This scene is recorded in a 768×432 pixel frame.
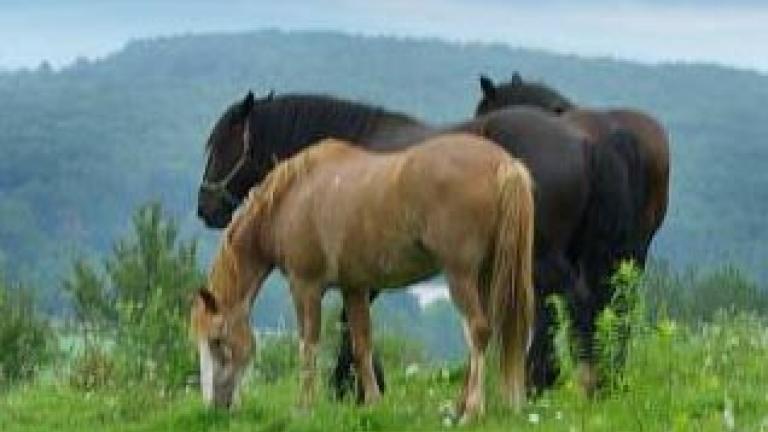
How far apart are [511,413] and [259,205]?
9.11 feet

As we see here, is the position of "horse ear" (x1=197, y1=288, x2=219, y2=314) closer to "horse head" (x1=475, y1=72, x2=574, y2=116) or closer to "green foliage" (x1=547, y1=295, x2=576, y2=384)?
"green foliage" (x1=547, y1=295, x2=576, y2=384)

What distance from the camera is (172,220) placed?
169 ft

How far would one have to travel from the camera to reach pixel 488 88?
15.2 metres

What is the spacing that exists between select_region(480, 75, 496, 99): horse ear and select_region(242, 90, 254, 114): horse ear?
9.22 feet

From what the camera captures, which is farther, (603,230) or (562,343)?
(562,343)

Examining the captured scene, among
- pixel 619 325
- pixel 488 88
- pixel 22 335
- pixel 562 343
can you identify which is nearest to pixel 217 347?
pixel 562 343

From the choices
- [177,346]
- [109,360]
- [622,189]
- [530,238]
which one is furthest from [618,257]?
[109,360]

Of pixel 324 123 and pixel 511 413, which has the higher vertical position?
pixel 324 123

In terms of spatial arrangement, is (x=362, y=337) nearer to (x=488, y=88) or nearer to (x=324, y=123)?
(x=324, y=123)

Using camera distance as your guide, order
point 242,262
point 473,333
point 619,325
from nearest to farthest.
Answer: point 619,325, point 473,333, point 242,262

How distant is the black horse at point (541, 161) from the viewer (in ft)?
37.3

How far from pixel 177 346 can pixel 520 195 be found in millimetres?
5417

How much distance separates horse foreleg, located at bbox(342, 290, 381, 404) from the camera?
11.4 m

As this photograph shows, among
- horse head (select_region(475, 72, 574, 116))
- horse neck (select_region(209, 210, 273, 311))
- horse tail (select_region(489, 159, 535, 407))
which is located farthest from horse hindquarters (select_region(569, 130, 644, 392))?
horse head (select_region(475, 72, 574, 116))
